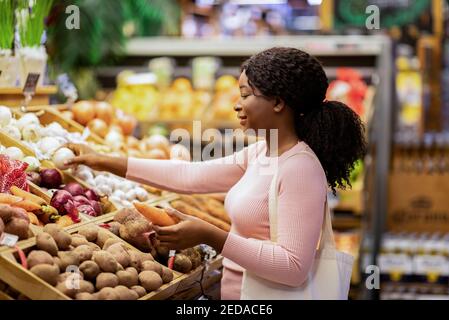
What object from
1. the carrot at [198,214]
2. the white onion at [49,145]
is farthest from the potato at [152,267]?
the white onion at [49,145]

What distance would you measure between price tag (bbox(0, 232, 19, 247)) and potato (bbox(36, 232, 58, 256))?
70 mm

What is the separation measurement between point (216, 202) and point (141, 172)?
0.59 metres

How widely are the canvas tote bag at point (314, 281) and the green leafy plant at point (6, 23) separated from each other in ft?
5.18

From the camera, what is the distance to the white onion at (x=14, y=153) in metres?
2.96

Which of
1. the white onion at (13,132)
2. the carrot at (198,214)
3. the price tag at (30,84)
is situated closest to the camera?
the white onion at (13,132)

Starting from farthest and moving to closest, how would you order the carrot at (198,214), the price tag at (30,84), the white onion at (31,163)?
1. the price tag at (30,84)
2. the carrot at (198,214)
3. the white onion at (31,163)

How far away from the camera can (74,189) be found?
3.03 meters

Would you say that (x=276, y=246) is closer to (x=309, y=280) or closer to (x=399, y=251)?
(x=309, y=280)

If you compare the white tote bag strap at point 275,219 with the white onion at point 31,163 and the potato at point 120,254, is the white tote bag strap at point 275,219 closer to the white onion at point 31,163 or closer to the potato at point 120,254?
the potato at point 120,254

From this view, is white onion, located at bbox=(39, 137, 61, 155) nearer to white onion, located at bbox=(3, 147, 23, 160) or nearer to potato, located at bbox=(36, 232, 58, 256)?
white onion, located at bbox=(3, 147, 23, 160)

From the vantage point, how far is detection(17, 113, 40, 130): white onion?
3283 mm
